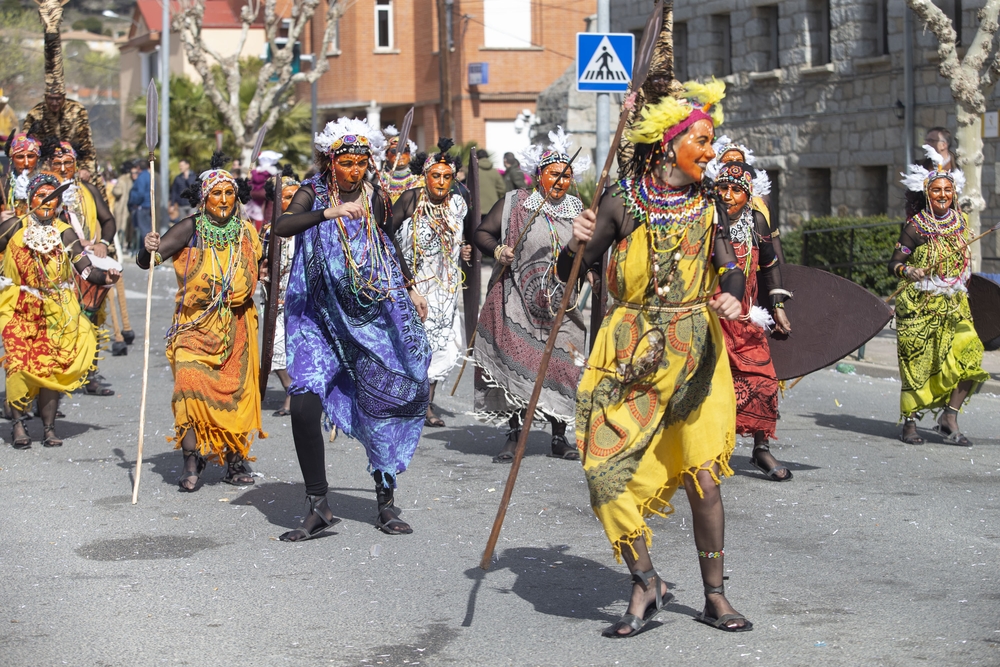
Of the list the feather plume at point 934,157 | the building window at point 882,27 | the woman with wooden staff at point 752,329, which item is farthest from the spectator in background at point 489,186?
the woman with wooden staff at point 752,329

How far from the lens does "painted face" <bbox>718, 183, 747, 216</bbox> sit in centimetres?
798

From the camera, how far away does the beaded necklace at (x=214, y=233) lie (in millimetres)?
8180

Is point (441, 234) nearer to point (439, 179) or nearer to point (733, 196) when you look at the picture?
point (439, 179)

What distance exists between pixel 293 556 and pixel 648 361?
7.20ft

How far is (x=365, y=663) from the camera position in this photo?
16.9ft

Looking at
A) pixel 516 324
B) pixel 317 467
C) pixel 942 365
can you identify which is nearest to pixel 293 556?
pixel 317 467

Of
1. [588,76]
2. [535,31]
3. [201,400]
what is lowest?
[201,400]

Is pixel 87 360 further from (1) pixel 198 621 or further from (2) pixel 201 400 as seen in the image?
(1) pixel 198 621

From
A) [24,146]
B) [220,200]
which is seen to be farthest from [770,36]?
[220,200]

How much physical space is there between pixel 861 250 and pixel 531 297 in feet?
34.3

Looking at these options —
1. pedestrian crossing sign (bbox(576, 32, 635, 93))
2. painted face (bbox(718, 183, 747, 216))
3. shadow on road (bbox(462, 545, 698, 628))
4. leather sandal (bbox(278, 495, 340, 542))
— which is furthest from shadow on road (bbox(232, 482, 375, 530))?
pedestrian crossing sign (bbox(576, 32, 635, 93))

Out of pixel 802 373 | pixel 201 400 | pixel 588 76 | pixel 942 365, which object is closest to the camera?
pixel 201 400

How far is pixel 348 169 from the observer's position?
7.23m

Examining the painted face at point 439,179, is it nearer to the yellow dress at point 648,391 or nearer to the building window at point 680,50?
the yellow dress at point 648,391
